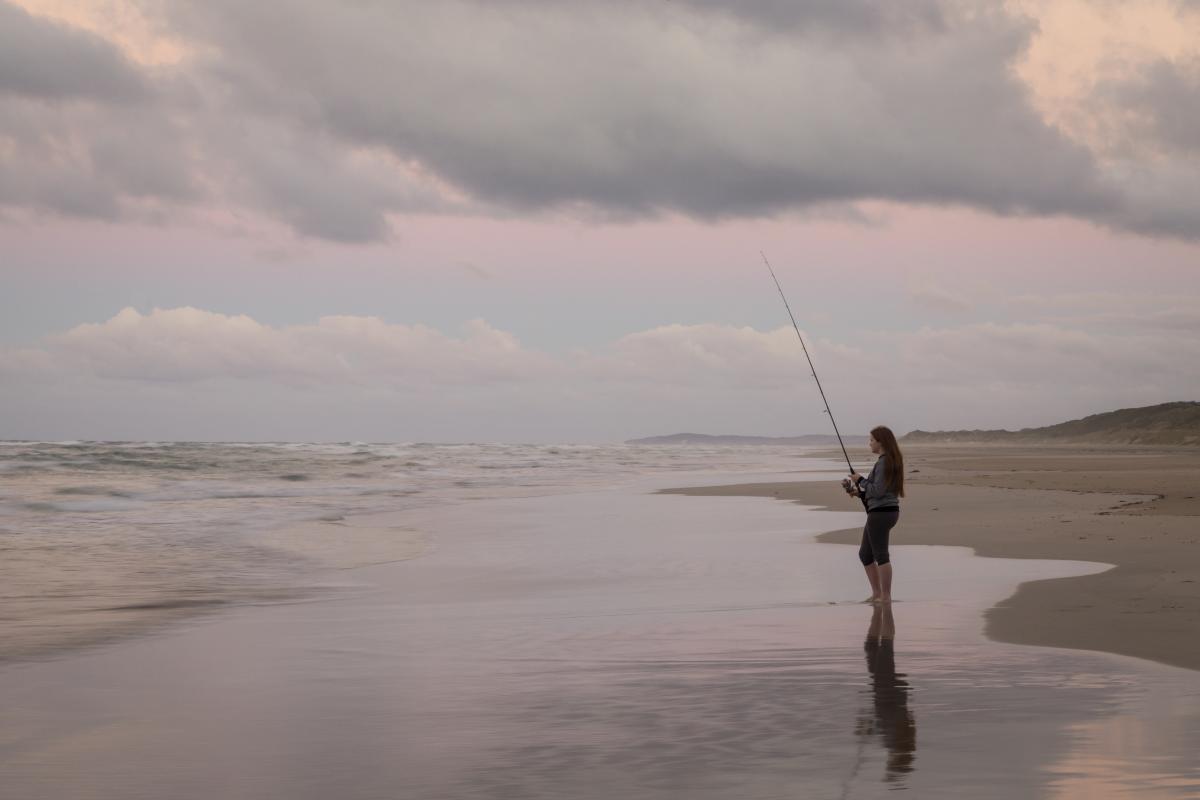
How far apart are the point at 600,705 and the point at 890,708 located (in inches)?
61.6

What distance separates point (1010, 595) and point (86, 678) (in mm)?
7677

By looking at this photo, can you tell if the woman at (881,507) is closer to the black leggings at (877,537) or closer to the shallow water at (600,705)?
the black leggings at (877,537)

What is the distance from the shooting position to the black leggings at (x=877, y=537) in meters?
9.52

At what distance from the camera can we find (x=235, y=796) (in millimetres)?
4426

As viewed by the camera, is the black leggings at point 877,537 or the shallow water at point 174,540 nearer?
the black leggings at point 877,537

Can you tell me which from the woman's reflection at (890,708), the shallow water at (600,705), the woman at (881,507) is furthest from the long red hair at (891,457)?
the woman's reflection at (890,708)

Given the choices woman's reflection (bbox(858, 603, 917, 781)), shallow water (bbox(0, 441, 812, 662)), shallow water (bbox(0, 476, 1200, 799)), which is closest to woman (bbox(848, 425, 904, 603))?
shallow water (bbox(0, 476, 1200, 799))

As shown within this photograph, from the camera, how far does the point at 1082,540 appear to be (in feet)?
46.1

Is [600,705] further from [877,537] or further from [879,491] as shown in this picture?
[879,491]

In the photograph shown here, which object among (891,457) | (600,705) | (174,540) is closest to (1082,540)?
(891,457)

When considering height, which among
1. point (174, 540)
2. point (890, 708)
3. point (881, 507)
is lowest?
point (174, 540)

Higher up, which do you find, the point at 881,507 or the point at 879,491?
→ the point at 879,491

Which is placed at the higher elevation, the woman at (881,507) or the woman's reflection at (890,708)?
the woman at (881,507)

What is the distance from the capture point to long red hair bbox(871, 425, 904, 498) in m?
9.76
